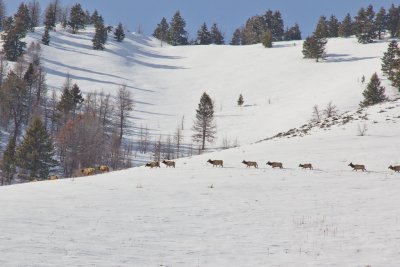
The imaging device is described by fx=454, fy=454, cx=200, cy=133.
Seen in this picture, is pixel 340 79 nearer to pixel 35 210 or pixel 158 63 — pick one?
pixel 158 63

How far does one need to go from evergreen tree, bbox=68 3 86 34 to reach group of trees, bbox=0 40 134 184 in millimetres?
52295

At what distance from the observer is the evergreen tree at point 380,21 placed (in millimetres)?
144512

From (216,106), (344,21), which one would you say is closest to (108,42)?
(216,106)

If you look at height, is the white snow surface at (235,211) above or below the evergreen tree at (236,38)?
below

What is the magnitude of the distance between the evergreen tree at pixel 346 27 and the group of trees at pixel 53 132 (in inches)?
3450

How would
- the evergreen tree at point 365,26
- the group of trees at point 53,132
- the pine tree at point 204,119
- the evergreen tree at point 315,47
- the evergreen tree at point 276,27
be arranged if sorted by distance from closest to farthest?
the group of trees at point 53,132 < the pine tree at point 204,119 < the evergreen tree at point 315,47 < the evergreen tree at point 365,26 < the evergreen tree at point 276,27

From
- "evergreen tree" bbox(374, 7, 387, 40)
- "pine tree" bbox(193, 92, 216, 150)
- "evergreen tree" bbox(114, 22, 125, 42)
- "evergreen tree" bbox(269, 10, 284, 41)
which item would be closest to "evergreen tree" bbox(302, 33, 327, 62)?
"evergreen tree" bbox(374, 7, 387, 40)

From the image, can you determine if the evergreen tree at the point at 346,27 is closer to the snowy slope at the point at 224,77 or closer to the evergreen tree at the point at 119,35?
the snowy slope at the point at 224,77

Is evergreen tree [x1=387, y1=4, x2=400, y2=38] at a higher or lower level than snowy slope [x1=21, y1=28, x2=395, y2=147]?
higher

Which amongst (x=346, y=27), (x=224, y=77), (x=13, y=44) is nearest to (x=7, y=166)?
(x=13, y=44)


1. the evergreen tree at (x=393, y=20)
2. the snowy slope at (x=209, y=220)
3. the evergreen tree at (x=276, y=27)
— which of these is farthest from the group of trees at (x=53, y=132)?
the evergreen tree at (x=393, y=20)

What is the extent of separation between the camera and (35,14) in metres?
170

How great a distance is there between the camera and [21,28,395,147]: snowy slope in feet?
294

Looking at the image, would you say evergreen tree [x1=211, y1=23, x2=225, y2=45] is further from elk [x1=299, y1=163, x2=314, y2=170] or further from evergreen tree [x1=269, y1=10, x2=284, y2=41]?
elk [x1=299, y1=163, x2=314, y2=170]
